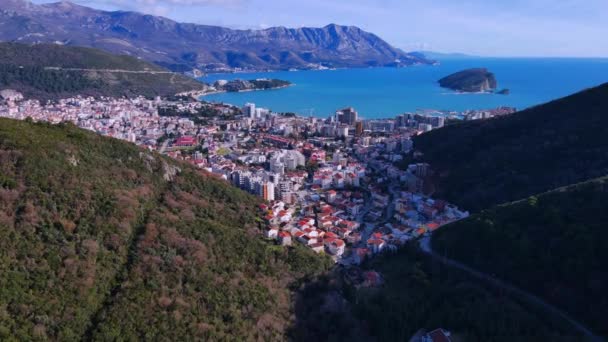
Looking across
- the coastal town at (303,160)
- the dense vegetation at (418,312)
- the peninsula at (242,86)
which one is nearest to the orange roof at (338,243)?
the coastal town at (303,160)

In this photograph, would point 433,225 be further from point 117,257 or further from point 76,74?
point 76,74

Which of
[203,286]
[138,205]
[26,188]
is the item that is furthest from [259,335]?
[26,188]

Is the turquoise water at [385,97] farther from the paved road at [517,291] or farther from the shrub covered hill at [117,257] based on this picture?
the shrub covered hill at [117,257]

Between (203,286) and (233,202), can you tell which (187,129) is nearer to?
(233,202)

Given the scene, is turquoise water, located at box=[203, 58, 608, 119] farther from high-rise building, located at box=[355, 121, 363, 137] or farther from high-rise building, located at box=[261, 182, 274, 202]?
high-rise building, located at box=[261, 182, 274, 202]

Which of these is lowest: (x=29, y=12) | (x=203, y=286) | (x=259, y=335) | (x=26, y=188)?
(x=259, y=335)

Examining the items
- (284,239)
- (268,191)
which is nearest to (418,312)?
(284,239)

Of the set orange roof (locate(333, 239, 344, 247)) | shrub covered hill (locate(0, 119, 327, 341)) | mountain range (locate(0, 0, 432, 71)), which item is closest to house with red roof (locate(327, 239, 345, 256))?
orange roof (locate(333, 239, 344, 247))
